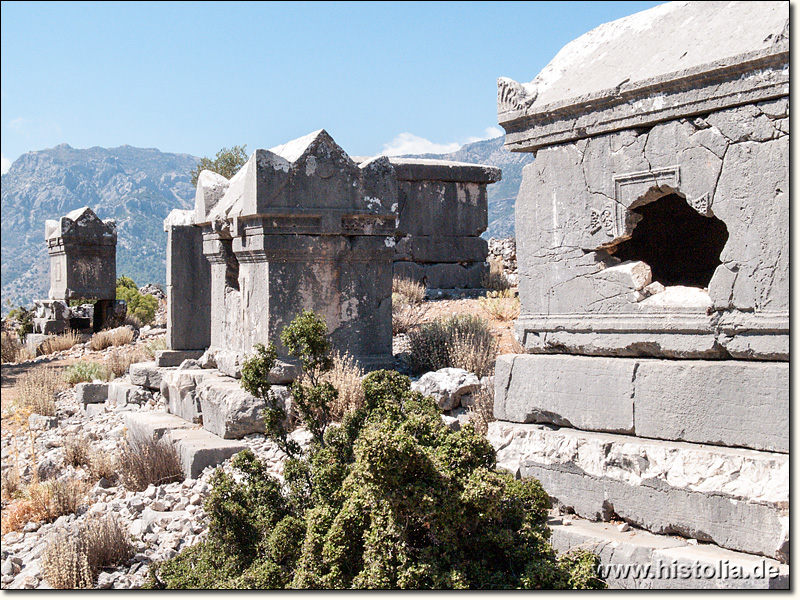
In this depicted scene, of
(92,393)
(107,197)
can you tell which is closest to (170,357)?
(92,393)

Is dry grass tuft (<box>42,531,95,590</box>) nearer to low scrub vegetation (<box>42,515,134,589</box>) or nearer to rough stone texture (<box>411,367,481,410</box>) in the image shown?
low scrub vegetation (<box>42,515,134,589</box>)

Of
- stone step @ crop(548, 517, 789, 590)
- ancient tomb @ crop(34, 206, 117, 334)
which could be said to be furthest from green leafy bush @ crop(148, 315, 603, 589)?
ancient tomb @ crop(34, 206, 117, 334)

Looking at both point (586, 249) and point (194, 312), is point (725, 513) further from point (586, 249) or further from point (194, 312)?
point (194, 312)

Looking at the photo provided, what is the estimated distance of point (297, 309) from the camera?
6605 mm

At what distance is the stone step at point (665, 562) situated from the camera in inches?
131

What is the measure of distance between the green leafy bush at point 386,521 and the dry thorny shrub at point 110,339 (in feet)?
38.3

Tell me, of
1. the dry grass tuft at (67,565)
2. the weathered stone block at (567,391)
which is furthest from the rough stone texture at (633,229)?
the dry grass tuft at (67,565)

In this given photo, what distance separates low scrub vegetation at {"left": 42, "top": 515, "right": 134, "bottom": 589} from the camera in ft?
14.0

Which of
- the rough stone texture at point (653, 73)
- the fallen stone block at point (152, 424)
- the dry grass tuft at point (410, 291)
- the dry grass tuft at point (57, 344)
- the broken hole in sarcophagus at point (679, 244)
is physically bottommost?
the fallen stone block at point (152, 424)

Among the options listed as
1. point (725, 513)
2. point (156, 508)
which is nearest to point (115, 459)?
point (156, 508)

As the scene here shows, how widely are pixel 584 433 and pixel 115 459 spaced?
4.46 metres

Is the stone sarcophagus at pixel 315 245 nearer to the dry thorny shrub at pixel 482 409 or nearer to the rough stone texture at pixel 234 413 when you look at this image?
the rough stone texture at pixel 234 413

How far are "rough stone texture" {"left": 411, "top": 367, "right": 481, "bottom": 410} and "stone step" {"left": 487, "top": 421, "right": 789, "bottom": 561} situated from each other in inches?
50.4

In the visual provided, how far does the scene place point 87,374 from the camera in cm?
1122
